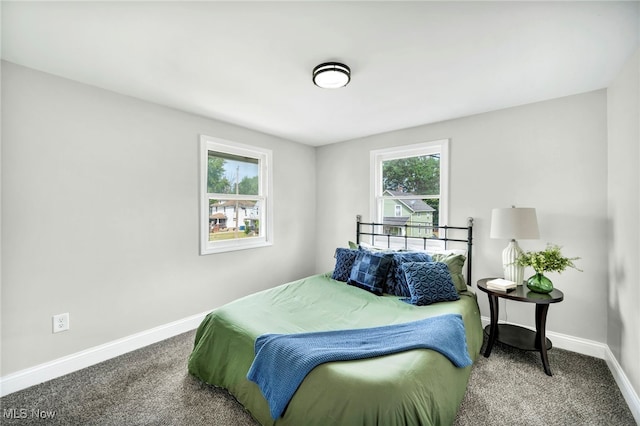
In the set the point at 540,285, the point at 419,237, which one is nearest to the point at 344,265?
the point at 419,237

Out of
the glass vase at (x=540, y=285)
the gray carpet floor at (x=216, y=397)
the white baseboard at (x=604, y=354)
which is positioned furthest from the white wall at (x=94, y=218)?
the white baseboard at (x=604, y=354)

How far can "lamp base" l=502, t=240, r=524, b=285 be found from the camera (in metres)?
A: 2.48

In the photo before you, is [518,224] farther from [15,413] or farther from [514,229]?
[15,413]

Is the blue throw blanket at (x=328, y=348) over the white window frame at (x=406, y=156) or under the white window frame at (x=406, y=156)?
under

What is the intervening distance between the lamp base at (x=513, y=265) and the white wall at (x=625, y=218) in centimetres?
63

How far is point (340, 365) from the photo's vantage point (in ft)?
4.65

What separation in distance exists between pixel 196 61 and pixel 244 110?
37.5 inches

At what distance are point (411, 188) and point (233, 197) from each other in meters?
2.34

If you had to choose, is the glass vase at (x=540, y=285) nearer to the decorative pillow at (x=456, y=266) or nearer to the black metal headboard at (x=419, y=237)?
the decorative pillow at (x=456, y=266)

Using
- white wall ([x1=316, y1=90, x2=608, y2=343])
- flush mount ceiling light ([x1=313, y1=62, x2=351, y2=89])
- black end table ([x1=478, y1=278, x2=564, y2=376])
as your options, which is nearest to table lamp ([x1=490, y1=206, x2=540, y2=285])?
black end table ([x1=478, y1=278, x2=564, y2=376])

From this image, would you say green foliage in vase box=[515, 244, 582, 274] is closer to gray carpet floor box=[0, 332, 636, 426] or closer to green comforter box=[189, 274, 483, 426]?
green comforter box=[189, 274, 483, 426]

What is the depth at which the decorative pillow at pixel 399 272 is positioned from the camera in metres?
2.59

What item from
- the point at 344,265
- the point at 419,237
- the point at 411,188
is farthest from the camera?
the point at 411,188

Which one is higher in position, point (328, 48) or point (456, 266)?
point (328, 48)
